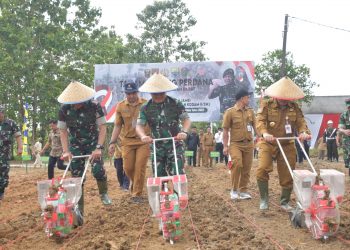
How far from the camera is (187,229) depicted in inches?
222

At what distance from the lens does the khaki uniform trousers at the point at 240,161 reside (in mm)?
8000

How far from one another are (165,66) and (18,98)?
14.4 meters

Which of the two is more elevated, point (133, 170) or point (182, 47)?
point (182, 47)

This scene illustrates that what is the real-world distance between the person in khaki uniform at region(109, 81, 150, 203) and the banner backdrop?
11.8 metres

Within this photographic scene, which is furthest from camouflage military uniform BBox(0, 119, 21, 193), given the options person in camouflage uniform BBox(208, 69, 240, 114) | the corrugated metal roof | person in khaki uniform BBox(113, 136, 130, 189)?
the corrugated metal roof

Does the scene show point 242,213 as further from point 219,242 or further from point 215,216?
point 219,242

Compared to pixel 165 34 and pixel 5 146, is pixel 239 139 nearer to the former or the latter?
pixel 5 146

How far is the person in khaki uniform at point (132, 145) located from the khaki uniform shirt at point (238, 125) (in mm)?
1348

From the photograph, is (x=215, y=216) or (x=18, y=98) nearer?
(x=215, y=216)

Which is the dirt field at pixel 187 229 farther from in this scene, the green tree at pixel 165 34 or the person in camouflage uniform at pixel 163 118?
the green tree at pixel 165 34

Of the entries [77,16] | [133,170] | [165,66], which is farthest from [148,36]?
[133,170]

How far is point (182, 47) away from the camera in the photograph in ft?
129

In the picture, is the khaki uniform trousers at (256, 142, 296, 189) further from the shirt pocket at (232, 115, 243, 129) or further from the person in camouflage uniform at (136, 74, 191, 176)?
the shirt pocket at (232, 115, 243, 129)

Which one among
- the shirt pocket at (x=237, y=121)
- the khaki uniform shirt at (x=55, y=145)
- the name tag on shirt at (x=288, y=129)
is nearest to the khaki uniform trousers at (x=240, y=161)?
the shirt pocket at (x=237, y=121)
